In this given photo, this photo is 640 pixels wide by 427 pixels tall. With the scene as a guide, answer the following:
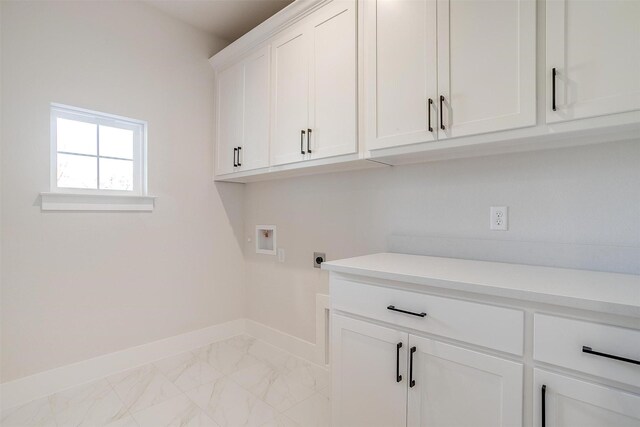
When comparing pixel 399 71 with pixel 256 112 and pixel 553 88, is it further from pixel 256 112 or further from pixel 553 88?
pixel 256 112

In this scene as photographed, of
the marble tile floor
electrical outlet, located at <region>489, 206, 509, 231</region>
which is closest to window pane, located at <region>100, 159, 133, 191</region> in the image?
the marble tile floor

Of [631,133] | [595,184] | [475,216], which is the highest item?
[631,133]

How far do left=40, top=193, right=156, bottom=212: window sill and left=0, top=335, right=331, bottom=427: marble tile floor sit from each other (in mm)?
1171

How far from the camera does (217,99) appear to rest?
2.75 m

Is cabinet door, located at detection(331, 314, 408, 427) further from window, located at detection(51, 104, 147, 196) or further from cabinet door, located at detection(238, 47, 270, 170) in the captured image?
window, located at detection(51, 104, 147, 196)

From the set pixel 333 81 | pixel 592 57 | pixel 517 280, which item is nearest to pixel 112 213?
pixel 333 81

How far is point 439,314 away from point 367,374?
46 centimetres

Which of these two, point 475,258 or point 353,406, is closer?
point 353,406

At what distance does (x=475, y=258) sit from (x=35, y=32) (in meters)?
2.90

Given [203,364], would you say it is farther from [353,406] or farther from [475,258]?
[475,258]

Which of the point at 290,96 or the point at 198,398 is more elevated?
the point at 290,96

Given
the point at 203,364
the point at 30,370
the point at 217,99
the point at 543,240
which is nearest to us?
the point at 543,240

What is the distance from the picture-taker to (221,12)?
8.08ft

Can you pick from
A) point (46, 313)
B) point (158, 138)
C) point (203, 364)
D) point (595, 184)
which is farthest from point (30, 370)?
point (595, 184)
